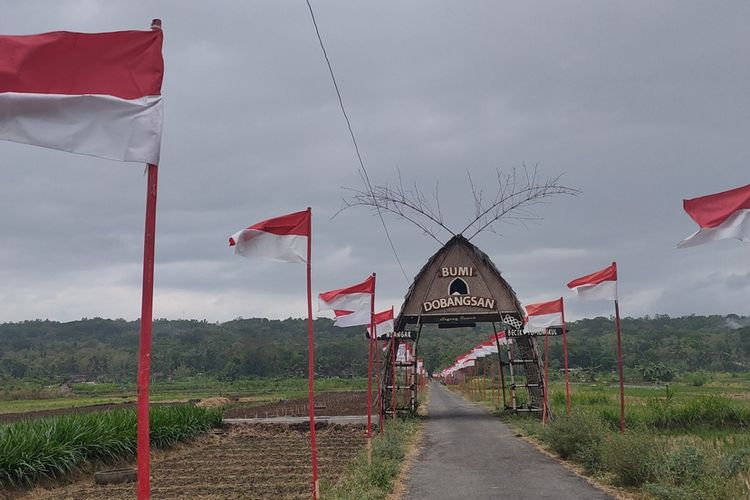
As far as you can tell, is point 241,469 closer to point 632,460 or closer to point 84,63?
point 632,460

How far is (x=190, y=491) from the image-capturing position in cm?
1280

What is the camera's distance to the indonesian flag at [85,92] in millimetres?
5582

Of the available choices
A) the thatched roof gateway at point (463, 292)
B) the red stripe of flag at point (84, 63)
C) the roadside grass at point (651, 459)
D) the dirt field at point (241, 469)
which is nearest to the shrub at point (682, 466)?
the roadside grass at point (651, 459)

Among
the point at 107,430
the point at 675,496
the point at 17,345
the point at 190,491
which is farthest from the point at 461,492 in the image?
the point at 17,345

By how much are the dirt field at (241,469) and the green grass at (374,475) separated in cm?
66

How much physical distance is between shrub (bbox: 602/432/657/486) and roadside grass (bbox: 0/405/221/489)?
1091 centimetres

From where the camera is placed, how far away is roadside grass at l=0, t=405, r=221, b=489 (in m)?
14.4

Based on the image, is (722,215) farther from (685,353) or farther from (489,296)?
(685,353)

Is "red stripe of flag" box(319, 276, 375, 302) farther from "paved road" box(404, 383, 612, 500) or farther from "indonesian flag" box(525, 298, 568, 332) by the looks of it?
"indonesian flag" box(525, 298, 568, 332)

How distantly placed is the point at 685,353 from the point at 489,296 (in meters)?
91.6

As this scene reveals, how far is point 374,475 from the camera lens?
1139 centimetres

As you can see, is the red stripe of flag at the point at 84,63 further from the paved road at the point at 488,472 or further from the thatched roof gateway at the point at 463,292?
the thatched roof gateway at the point at 463,292

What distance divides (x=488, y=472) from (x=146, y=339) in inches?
343

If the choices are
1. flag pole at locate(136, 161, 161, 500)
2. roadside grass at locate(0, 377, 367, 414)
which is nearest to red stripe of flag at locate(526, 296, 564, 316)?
flag pole at locate(136, 161, 161, 500)
